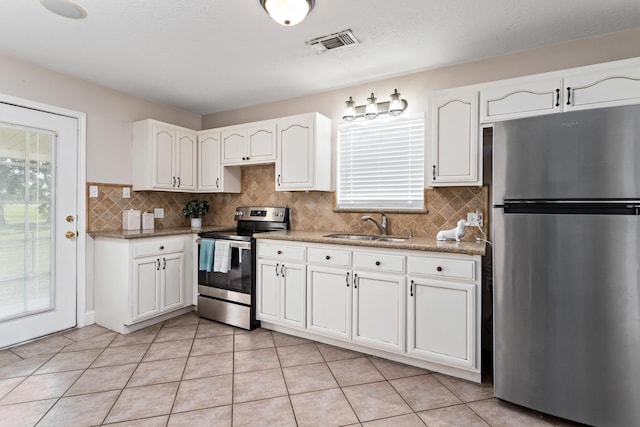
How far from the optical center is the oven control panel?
3.69m

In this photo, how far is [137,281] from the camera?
3.02 m

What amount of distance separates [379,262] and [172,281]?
213 cm

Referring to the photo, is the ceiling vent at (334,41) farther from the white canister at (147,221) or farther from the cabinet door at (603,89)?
the white canister at (147,221)

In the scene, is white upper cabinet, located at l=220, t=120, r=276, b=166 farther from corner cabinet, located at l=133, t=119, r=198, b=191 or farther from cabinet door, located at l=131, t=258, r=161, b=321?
cabinet door, located at l=131, t=258, r=161, b=321

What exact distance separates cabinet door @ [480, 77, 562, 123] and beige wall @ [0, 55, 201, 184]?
11.2 ft

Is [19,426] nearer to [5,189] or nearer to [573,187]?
[5,189]

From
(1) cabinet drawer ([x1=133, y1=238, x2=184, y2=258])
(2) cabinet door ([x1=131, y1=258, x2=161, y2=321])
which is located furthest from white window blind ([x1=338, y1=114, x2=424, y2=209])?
(2) cabinet door ([x1=131, y1=258, x2=161, y2=321])

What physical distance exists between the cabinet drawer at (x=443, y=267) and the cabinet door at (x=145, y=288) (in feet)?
7.70

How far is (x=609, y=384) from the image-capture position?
1656 mm

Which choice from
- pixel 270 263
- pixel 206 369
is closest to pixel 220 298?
pixel 270 263

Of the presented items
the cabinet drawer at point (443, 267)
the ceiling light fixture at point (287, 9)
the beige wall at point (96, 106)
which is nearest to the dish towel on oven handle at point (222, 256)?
the beige wall at point (96, 106)

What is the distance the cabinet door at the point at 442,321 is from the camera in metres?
2.16

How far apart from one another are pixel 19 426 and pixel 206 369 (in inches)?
38.9

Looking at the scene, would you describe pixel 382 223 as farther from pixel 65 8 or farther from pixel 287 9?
pixel 65 8
